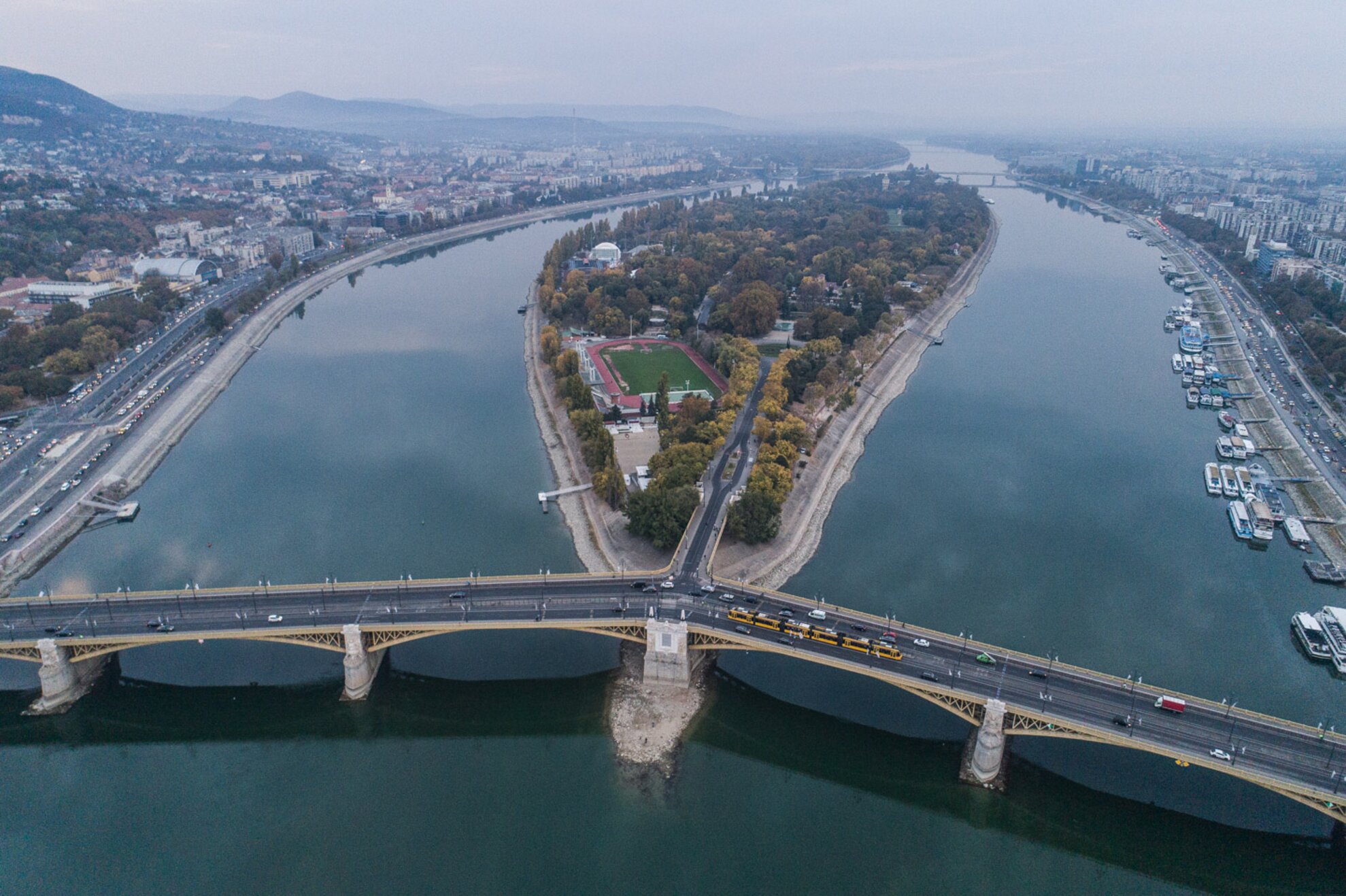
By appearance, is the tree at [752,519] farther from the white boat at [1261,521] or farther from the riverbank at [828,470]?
the white boat at [1261,521]

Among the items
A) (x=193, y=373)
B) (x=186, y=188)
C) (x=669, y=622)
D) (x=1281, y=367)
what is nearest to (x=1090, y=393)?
(x=1281, y=367)

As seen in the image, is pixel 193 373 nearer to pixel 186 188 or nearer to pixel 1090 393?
pixel 1090 393

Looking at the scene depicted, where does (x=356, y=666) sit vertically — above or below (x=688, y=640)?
below

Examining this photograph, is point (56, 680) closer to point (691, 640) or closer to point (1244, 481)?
point (691, 640)

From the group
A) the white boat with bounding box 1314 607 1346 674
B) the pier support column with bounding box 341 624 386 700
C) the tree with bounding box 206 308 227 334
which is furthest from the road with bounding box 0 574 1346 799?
the tree with bounding box 206 308 227 334

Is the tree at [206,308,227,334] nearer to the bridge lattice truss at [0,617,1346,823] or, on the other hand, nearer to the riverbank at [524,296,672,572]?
the riverbank at [524,296,672,572]

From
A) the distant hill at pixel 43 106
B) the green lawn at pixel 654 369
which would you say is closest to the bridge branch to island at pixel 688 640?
the green lawn at pixel 654 369

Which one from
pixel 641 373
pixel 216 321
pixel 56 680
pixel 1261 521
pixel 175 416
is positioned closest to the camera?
pixel 56 680

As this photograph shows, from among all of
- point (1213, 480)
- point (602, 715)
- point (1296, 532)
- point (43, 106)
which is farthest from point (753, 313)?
point (43, 106)

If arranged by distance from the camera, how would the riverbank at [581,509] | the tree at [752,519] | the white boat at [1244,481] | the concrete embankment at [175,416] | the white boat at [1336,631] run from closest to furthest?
the white boat at [1336,631]
the riverbank at [581,509]
the tree at [752,519]
the concrete embankment at [175,416]
the white boat at [1244,481]
